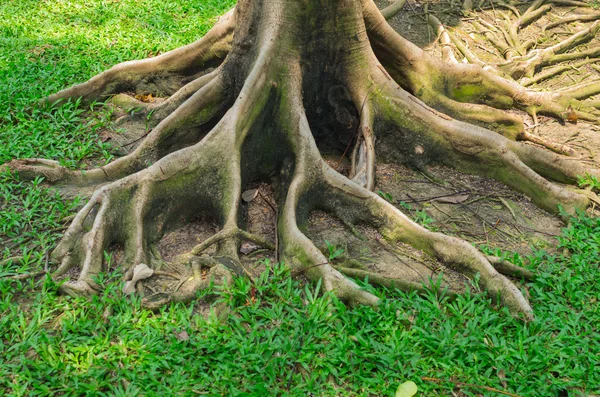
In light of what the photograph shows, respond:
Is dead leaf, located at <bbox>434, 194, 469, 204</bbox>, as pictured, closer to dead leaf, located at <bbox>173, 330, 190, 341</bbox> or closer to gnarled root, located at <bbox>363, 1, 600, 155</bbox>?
gnarled root, located at <bbox>363, 1, 600, 155</bbox>

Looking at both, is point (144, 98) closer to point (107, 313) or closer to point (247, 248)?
point (247, 248)

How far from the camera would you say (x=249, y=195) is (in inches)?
197

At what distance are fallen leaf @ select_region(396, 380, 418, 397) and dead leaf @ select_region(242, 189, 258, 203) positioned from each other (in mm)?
2231

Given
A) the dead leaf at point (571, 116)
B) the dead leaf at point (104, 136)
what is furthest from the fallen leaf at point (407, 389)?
the dead leaf at point (571, 116)

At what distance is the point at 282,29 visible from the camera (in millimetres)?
4996

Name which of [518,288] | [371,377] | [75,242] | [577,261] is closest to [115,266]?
[75,242]

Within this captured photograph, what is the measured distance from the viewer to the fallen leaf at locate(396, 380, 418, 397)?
3.26 m

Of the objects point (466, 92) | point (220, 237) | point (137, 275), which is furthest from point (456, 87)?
point (137, 275)

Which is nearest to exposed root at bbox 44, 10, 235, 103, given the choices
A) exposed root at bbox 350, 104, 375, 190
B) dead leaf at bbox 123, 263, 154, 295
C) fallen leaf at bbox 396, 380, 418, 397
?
exposed root at bbox 350, 104, 375, 190

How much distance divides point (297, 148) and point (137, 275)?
1727mm

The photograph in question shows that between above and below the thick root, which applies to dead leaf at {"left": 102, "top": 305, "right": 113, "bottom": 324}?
below

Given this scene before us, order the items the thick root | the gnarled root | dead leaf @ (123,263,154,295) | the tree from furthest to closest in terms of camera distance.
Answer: the gnarled root < the thick root < the tree < dead leaf @ (123,263,154,295)

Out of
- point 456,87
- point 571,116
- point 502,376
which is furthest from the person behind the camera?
point 571,116

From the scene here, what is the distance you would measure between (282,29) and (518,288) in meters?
2.86
